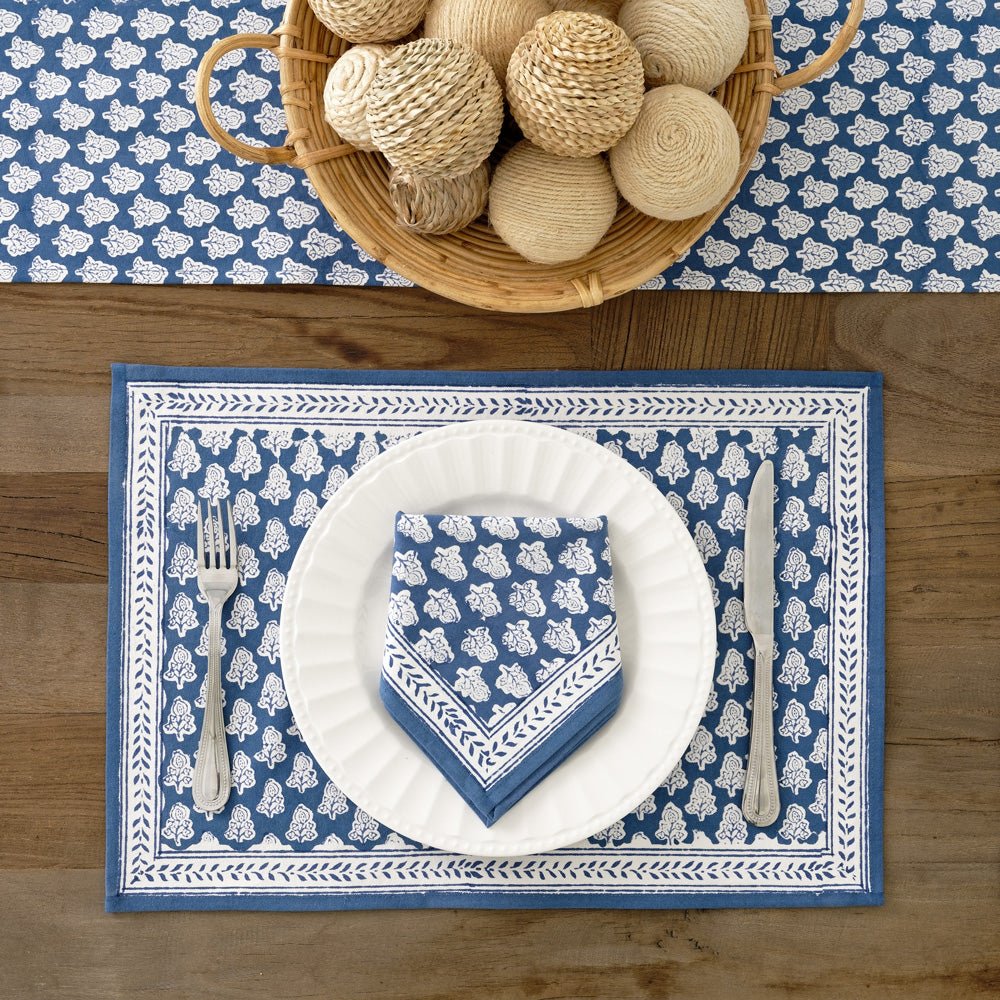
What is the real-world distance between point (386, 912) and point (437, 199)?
488mm

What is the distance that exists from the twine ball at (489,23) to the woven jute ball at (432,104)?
0.01 m

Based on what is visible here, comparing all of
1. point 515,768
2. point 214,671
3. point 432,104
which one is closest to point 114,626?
point 214,671

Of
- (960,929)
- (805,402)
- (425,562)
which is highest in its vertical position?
(805,402)

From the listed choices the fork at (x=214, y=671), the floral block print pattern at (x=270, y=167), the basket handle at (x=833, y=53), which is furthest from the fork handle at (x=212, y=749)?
the basket handle at (x=833, y=53)

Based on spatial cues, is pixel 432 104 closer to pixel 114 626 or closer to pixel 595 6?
pixel 595 6

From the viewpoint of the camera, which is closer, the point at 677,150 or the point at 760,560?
the point at 677,150

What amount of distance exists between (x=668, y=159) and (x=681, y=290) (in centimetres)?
17

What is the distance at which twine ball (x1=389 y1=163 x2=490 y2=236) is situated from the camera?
49 cm

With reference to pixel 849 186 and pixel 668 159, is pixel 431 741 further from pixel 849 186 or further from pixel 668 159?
pixel 849 186

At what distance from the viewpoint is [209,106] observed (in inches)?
20.1

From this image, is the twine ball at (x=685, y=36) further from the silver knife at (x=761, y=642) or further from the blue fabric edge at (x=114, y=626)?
the blue fabric edge at (x=114, y=626)

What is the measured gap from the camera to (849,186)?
2.06ft

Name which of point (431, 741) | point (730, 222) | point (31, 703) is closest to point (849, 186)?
point (730, 222)

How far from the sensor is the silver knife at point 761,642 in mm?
621
